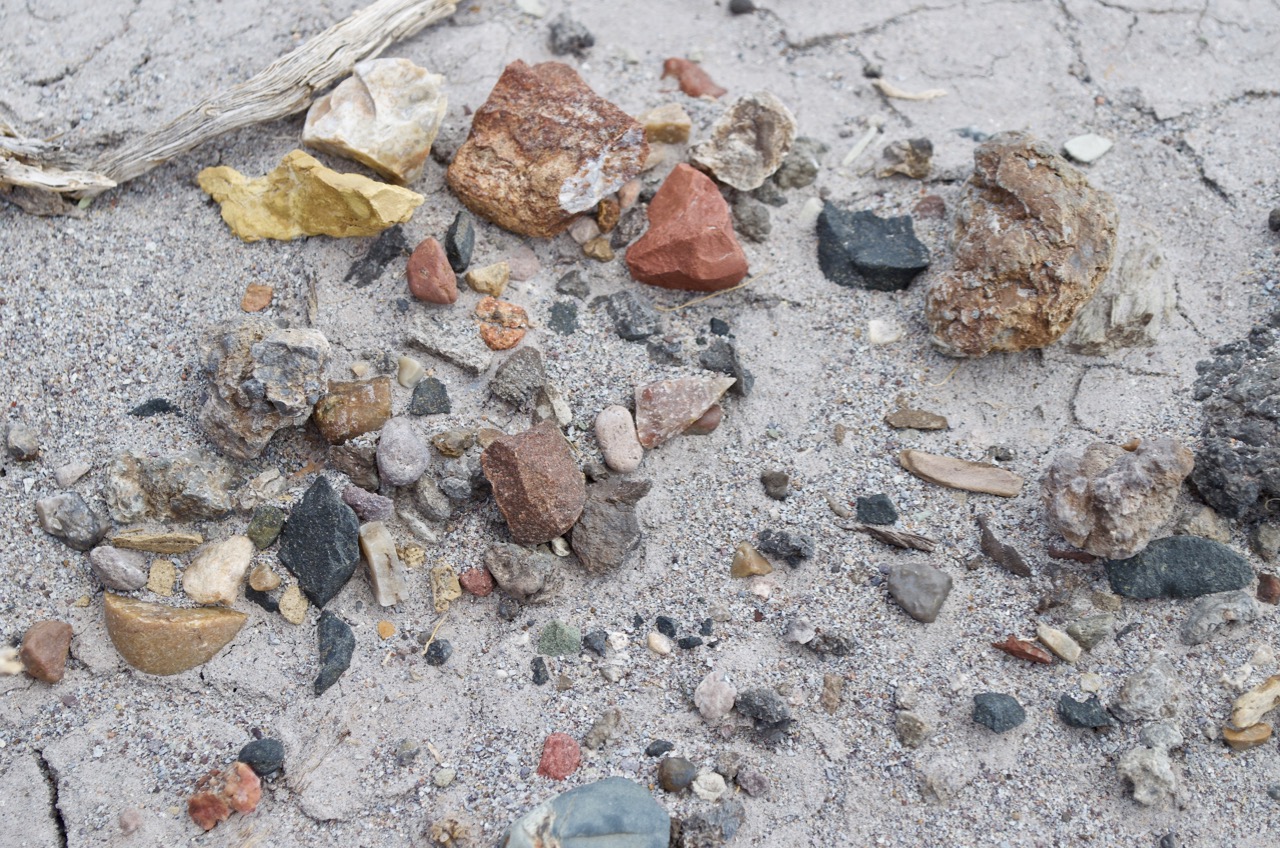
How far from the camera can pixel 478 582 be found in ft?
6.62

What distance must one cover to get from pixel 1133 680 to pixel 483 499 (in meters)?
1.37

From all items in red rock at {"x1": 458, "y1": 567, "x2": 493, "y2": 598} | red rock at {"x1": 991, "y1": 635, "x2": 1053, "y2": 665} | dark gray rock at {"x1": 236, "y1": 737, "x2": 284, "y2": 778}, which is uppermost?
red rock at {"x1": 458, "y1": 567, "x2": 493, "y2": 598}

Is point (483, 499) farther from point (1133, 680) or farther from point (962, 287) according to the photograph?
point (1133, 680)

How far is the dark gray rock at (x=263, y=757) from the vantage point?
1798 millimetres

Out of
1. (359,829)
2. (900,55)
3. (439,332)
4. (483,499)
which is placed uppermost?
(900,55)

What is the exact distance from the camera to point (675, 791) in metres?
1.79

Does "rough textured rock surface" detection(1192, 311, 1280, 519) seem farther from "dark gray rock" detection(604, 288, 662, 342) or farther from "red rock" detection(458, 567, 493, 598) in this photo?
"red rock" detection(458, 567, 493, 598)

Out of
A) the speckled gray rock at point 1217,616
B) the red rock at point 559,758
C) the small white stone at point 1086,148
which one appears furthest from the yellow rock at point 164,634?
the small white stone at point 1086,148

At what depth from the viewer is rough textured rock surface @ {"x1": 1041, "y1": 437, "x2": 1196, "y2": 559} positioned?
6.31 ft

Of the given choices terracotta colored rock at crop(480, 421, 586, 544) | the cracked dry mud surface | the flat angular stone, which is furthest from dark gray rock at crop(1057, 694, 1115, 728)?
the flat angular stone

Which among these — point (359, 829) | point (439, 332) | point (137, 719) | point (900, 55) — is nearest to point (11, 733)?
point (137, 719)

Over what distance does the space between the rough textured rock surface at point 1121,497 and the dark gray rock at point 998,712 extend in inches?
14.6

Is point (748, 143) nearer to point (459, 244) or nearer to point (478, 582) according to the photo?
point (459, 244)

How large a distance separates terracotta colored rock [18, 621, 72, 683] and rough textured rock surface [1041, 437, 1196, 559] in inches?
80.2
